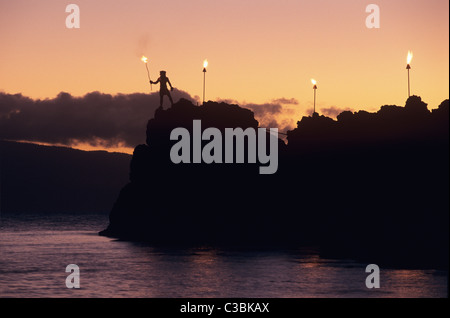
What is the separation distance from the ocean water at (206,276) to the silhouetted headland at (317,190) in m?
6.32

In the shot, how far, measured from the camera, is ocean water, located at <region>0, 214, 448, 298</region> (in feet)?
193

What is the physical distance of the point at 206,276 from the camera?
7125 cm

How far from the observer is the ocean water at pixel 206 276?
5881cm

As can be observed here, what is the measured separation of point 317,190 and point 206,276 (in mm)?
45495

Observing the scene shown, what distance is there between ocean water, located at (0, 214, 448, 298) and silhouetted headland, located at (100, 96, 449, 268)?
6.32 metres

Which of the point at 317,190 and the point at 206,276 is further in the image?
the point at 317,190

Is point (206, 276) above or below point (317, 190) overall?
below

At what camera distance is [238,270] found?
249 ft

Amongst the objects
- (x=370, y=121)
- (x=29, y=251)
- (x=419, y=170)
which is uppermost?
(x=370, y=121)

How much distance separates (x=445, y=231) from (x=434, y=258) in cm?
319
